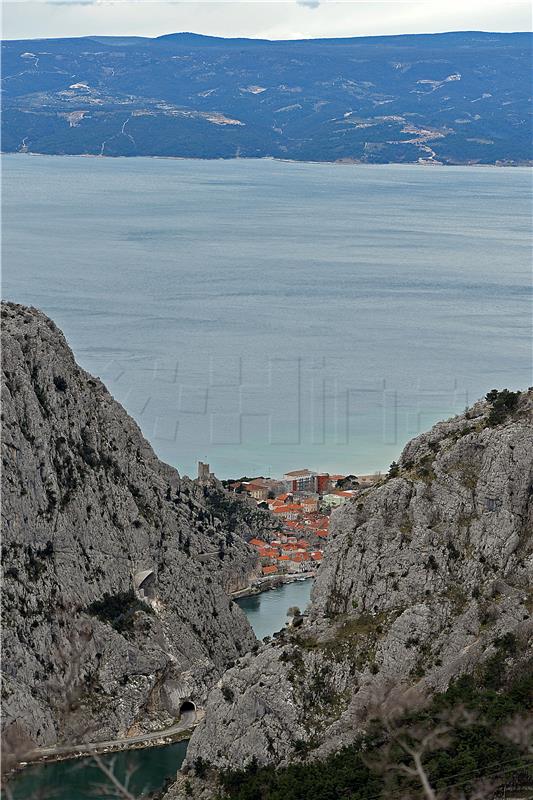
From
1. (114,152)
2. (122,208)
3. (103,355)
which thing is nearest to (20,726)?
(103,355)

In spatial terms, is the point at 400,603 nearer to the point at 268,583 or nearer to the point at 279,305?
the point at 268,583

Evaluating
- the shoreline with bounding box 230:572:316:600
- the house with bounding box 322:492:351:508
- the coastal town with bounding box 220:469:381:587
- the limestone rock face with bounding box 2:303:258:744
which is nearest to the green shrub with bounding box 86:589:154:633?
the limestone rock face with bounding box 2:303:258:744

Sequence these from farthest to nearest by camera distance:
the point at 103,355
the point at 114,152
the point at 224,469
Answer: the point at 114,152
the point at 103,355
the point at 224,469

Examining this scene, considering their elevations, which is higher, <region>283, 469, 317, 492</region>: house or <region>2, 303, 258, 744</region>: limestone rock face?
<region>2, 303, 258, 744</region>: limestone rock face

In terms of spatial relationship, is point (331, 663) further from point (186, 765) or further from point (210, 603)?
point (210, 603)

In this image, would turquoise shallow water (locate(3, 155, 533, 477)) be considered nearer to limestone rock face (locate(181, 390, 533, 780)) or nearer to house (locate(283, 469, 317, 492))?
house (locate(283, 469, 317, 492))
